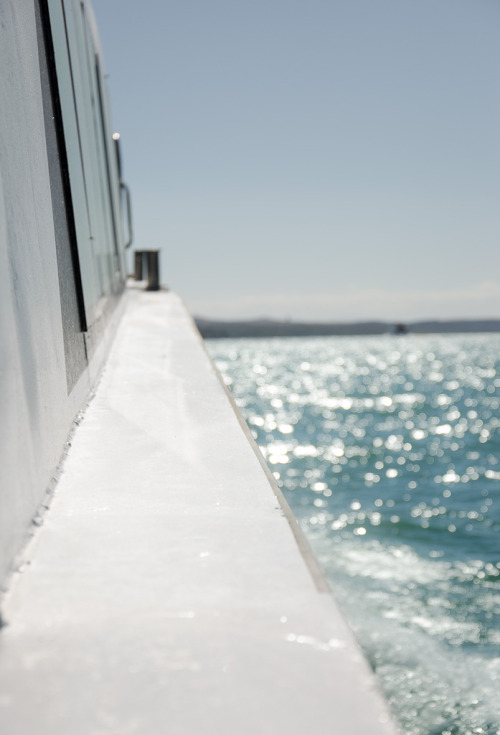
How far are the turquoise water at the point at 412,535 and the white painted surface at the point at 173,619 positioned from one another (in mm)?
4204

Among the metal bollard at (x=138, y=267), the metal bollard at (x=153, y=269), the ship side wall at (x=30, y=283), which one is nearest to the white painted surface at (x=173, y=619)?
the ship side wall at (x=30, y=283)

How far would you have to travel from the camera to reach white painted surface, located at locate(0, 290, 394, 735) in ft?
3.79

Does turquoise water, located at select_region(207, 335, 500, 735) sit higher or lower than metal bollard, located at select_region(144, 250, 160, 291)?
lower

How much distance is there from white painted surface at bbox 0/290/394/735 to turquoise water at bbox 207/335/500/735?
420 cm

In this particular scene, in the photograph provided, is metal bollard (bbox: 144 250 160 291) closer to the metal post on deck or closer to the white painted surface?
the metal post on deck

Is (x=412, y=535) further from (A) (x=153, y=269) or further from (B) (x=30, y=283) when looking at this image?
(B) (x=30, y=283)

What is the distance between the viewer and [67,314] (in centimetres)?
309

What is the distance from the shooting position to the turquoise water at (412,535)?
6102mm

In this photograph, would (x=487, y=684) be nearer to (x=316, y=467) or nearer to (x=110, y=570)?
(x=110, y=570)

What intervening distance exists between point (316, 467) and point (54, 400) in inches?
748

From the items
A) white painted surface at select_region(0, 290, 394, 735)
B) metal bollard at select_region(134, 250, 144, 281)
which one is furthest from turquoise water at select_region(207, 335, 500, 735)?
metal bollard at select_region(134, 250, 144, 281)

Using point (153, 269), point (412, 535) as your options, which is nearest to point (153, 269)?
point (153, 269)

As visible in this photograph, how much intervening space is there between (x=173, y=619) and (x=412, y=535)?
11749 millimetres

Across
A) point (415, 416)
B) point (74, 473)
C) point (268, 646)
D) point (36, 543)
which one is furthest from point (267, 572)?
point (415, 416)
